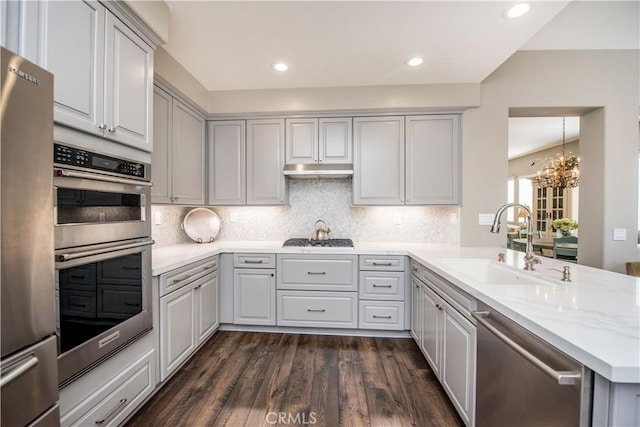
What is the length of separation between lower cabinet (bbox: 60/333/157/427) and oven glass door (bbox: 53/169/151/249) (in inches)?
26.4

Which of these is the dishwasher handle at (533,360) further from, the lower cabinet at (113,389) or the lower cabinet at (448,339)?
A: the lower cabinet at (113,389)

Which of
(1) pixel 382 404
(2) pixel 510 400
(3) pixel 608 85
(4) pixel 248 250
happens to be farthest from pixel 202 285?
(3) pixel 608 85

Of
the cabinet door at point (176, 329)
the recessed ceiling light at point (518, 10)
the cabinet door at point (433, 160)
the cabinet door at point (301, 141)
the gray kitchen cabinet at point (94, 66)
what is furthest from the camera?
the cabinet door at point (301, 141)

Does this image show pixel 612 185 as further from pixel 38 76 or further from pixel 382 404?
pixel 38 76

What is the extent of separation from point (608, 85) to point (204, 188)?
14.7 ft

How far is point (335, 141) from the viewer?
9.64 feet

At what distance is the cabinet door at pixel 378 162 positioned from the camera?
2881mm

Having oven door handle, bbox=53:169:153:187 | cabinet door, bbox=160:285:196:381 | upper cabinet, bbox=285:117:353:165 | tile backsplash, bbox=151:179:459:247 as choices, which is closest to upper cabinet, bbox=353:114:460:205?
upper cabinet, bbox=285:117:353:165

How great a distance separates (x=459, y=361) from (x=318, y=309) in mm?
1431

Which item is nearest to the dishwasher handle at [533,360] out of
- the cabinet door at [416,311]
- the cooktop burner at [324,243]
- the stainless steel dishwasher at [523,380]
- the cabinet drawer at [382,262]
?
the stainless steel dishwasher at [523,380]

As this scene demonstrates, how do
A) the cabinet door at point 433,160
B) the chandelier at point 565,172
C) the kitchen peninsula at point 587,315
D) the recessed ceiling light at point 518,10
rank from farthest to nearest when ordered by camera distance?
the chandelier at point 565,172
the cabinet door at point 433,160
the recessed ceiling light at point 518,10
the kitchen peninsula at point 587,315

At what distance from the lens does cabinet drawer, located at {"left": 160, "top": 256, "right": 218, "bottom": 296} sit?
1.85m

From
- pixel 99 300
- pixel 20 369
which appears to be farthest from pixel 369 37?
pixel 20 369

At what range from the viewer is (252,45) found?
213 centimetres
